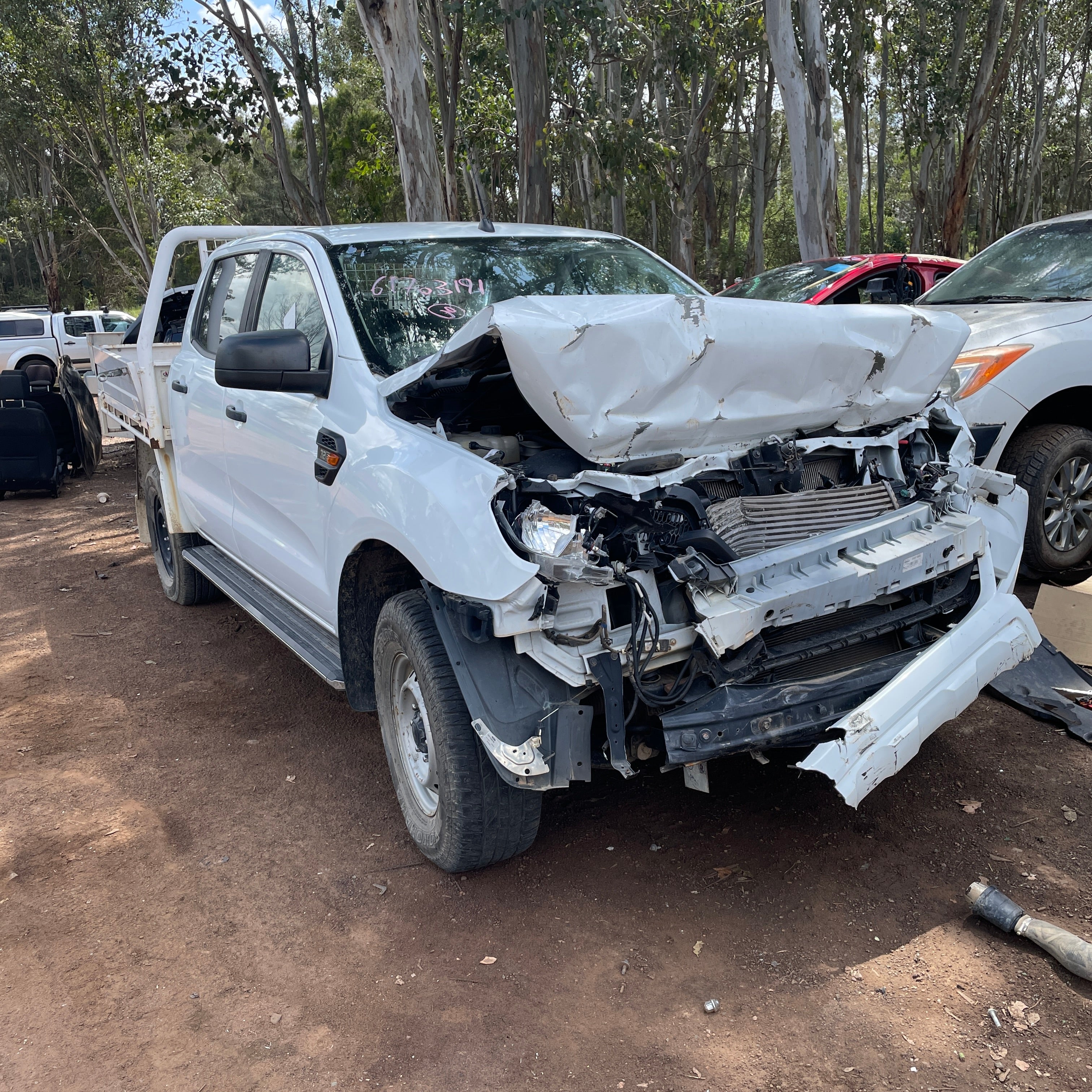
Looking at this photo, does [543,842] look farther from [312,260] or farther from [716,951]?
[312,260]

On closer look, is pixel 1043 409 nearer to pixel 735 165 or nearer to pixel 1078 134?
pixel 735 165

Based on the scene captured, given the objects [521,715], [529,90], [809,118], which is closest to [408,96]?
[529,90]

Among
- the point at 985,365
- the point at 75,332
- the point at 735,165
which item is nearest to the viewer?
the point at 985,365

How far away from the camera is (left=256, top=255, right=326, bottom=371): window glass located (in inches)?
155

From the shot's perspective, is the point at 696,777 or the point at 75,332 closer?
the point at 696,777

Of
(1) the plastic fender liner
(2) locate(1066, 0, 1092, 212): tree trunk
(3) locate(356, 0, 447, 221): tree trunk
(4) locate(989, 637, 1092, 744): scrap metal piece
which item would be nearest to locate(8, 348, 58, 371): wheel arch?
(3) locate(356, 0, 447, 221): tree trunk

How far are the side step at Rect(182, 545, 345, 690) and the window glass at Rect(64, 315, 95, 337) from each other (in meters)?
17.0

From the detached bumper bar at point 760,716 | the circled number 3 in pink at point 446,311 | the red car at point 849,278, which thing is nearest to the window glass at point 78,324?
the red car at point 849,278

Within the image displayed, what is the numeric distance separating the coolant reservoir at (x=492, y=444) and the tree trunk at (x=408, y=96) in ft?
22.7

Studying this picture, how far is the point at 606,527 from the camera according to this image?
9.69 ft

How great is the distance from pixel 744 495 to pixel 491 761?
1196mm

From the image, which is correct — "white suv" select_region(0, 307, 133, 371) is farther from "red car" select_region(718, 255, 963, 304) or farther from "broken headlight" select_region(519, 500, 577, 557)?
"broken headlight" select_region(519, 500, 577, 557)

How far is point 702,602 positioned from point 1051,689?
7.47 ft

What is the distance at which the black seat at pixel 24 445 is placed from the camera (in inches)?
419
